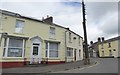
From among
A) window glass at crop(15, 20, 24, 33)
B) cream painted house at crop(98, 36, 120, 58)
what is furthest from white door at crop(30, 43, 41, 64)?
cream painted house at crop(98, 36, 120, 58)

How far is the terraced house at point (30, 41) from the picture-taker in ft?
61.1

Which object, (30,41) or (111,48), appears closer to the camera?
(30,41)

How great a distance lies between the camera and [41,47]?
71.8 ft

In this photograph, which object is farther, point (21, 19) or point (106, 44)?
point (106, 44)

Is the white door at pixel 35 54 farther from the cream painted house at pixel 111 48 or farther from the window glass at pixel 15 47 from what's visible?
the cream painted house at pixel 111 48

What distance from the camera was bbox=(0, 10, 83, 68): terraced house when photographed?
1862 centimetres

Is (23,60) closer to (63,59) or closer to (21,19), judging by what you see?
(21,19)

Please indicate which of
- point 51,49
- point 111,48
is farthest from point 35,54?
point 111,48

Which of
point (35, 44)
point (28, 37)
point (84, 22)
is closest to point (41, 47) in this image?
point (35, 44)

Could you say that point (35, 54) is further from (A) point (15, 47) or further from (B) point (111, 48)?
(B) point (111, 48)

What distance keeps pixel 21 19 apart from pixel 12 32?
2.13 metres

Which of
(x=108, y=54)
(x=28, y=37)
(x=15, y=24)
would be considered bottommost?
(x=108, y=54)

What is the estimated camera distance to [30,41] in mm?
20828

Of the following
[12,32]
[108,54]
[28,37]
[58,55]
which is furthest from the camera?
[108,54]
